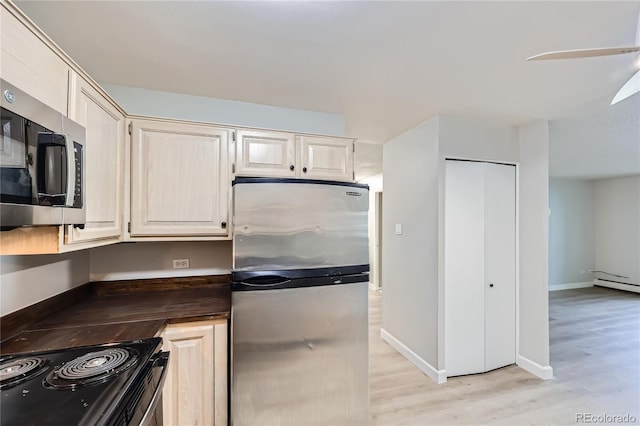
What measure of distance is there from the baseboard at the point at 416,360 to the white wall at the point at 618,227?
6109 mm

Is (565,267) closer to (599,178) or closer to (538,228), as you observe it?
(599,178)

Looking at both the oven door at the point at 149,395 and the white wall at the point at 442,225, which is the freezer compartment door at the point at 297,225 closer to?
the oven door at the point at 149,395

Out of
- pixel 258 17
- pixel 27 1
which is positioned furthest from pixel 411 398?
pixel 27 1

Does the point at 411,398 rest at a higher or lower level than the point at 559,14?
lower

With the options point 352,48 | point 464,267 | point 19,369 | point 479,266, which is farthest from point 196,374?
point 479,266

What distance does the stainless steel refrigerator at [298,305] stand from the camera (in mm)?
1668

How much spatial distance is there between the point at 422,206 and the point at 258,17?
7.13ft

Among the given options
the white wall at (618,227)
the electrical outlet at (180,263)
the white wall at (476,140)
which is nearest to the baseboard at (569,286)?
the white wall at (618,227)

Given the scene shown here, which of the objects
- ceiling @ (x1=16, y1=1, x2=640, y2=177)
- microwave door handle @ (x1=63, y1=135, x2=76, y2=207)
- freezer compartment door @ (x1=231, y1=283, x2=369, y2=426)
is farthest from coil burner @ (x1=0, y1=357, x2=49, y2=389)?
ceiling @ (x1=16, y1=1, x2=640, y2=177)

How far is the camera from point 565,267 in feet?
20.2

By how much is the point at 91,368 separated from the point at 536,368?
3.54m

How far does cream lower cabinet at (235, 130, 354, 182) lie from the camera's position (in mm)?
2076

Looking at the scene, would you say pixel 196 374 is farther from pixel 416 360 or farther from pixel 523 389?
pixel 523 389

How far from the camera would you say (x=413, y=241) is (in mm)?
2996
